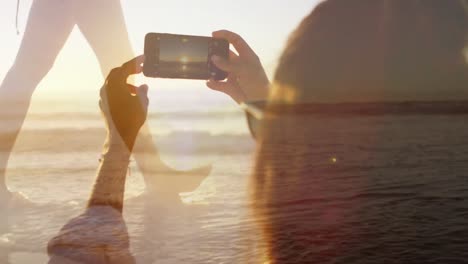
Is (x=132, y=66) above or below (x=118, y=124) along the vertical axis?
above

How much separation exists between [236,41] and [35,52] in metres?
1.60

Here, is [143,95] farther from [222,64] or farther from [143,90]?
[222,64]

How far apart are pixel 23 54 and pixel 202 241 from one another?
1948 mm

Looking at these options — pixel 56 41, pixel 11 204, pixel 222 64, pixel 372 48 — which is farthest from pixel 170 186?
pixel 372 48

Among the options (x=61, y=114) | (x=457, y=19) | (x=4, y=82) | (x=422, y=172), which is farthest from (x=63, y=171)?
(x=61, y=114)

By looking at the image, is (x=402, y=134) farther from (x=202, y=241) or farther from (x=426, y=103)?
(x=202, y=241)

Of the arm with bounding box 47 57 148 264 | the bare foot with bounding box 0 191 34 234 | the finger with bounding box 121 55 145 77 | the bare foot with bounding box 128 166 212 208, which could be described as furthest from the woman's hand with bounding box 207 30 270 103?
the bare foot with bounding box 0 191 34 234

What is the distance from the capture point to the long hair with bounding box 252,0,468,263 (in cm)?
209

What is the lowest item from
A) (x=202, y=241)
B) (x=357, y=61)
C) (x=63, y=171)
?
(x=63, y=171)

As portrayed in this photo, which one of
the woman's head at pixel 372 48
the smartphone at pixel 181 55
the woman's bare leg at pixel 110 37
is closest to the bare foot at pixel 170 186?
the woman's bare leg at pixel 110 37

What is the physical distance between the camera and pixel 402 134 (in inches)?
164

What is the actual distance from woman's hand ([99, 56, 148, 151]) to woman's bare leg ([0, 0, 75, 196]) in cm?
151

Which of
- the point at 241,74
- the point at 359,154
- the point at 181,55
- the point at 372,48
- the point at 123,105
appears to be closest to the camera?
the point at 123,105

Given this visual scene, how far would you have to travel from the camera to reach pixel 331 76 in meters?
2.81
